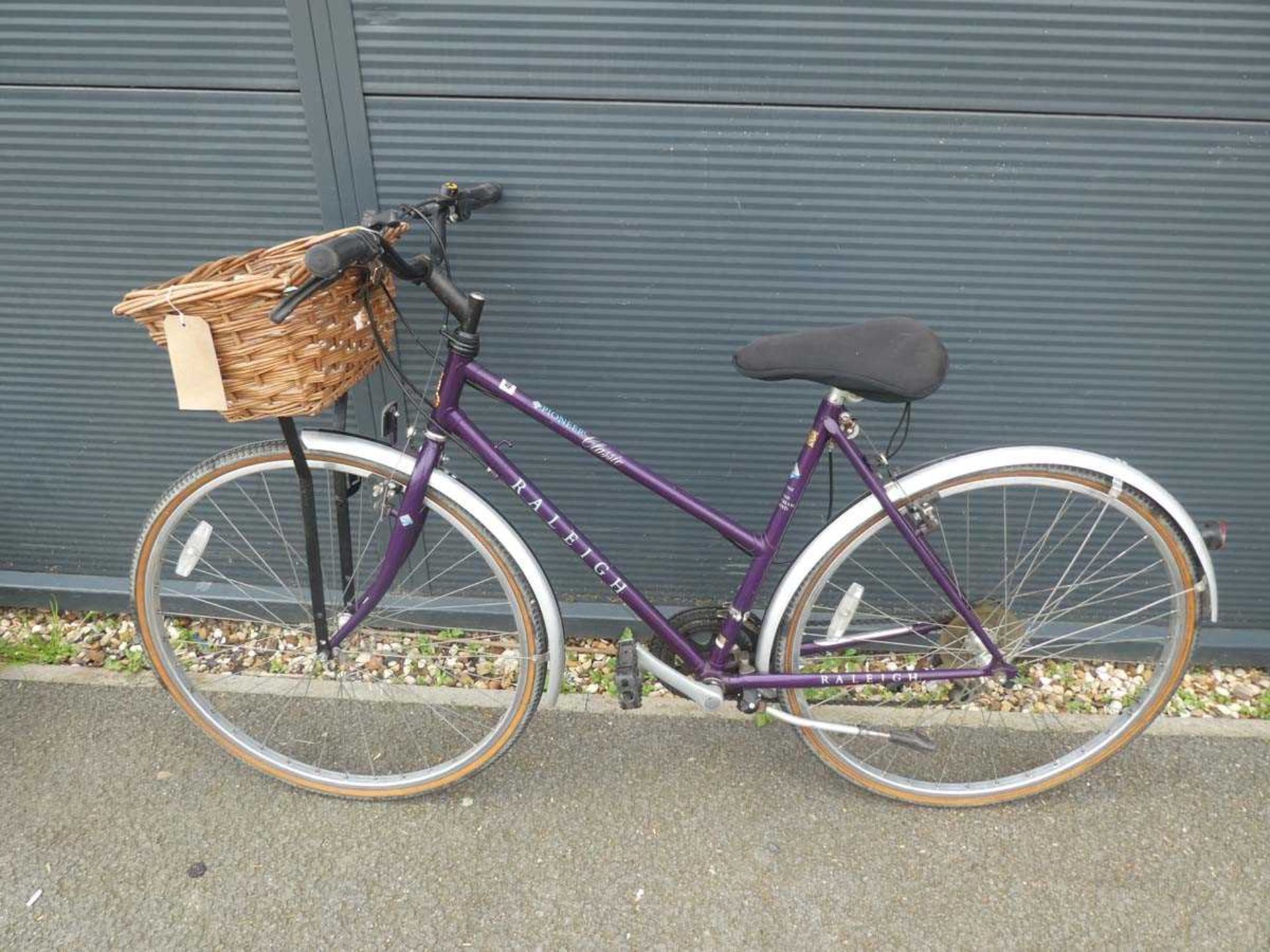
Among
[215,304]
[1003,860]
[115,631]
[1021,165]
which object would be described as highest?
[1021,165]

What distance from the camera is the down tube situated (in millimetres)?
1996

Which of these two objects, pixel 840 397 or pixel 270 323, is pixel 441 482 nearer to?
pixel 270 323

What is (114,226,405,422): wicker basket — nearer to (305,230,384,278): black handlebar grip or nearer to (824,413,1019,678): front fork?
(305,230,384,278): black handlebar grip

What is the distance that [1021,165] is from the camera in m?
2.22

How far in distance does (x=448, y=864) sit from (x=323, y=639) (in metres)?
0.68

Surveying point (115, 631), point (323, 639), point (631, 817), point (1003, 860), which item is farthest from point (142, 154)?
point (1003, 860)

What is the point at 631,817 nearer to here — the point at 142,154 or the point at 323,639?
the point at 323,639

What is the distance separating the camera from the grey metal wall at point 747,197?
83.4 inches

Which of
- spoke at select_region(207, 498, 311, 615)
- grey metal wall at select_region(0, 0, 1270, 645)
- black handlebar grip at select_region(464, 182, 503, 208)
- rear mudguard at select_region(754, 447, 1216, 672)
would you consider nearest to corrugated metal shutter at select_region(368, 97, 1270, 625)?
grey metal wall at select_region(0, 0, 1270, 645)

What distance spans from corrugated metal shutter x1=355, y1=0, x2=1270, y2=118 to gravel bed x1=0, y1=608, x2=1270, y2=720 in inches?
66.7

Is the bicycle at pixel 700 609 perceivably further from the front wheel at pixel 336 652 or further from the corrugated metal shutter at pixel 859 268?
the corrugated metal shutter at pixel 859 268

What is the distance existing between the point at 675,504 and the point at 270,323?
102 centimetres

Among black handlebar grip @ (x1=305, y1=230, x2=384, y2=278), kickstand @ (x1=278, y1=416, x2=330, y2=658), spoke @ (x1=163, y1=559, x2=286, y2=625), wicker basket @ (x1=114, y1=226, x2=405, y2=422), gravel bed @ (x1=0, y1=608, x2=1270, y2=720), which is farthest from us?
spoke @ (x1=163, y1=559, x2=286, y2=625)

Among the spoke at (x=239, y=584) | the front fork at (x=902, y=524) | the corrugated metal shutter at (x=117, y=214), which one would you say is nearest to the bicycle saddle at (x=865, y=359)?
the front fork at (x=902, y=524)
